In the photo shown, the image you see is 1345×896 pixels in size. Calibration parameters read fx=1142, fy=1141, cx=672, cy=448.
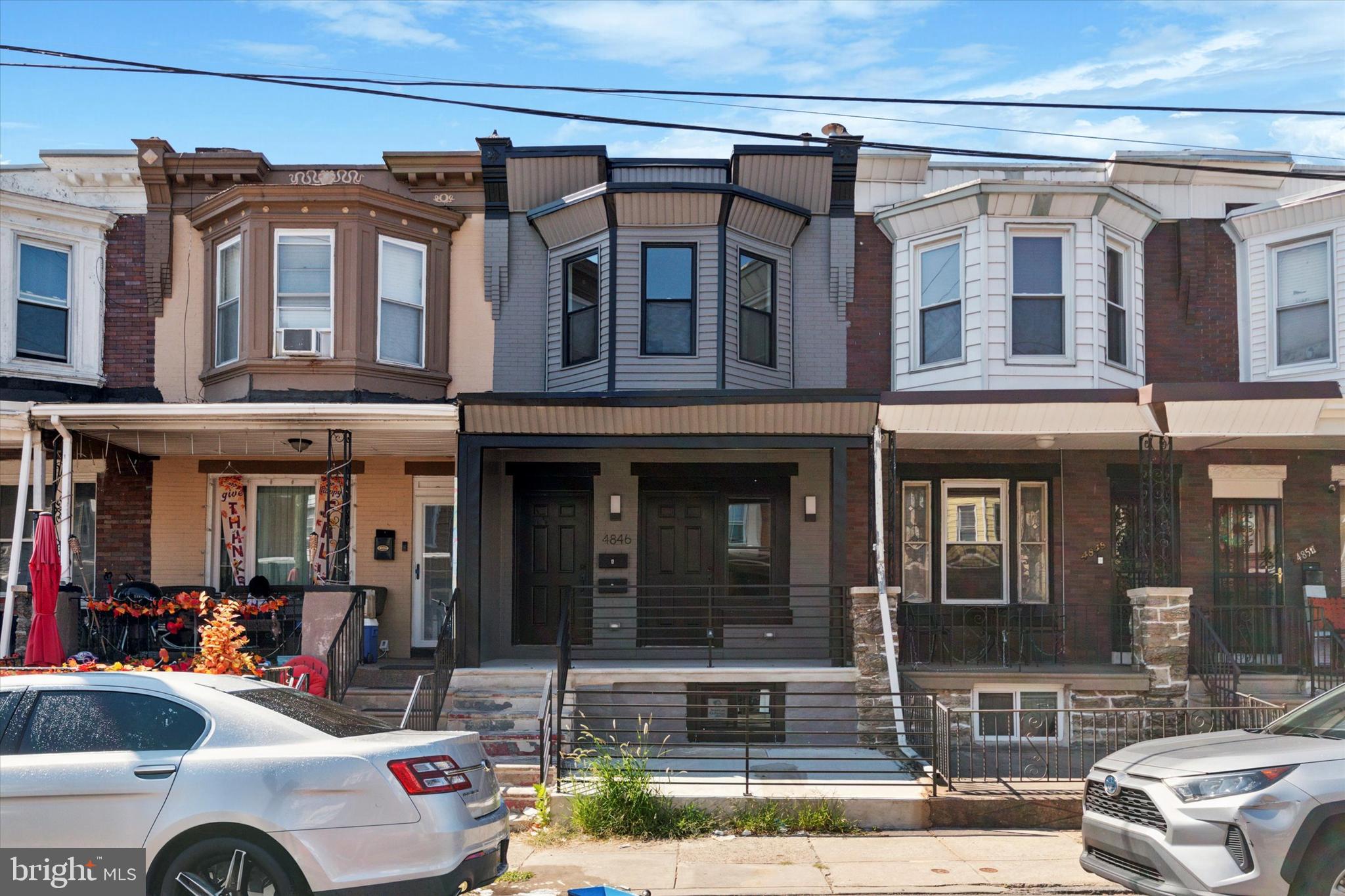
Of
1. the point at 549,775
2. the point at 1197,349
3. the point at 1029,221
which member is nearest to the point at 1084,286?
the point at 1029,221

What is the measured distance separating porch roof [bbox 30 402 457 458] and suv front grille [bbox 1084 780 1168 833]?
786 centimetres

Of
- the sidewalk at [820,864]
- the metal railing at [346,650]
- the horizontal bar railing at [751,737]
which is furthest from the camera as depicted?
the metal railing at [346,650]

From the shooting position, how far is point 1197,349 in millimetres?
15148

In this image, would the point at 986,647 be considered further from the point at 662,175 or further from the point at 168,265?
the point at 168,265

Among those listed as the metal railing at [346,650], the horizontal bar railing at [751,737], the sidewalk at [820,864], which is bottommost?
the sidewalk at [820,864]

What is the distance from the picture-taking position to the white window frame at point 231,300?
47.1 ft

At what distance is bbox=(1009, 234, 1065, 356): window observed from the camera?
47.4 ft

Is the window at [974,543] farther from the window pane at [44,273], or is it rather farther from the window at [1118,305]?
the window pane at [44,273]

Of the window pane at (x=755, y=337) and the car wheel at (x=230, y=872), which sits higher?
the window pane at (x=755, y=337)

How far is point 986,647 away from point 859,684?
82.1 inches

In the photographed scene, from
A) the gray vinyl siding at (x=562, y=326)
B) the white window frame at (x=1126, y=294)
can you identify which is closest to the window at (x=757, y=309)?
the gray vinyl siding at (x=562, y=326)

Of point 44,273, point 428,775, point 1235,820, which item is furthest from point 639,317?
point 1235,820

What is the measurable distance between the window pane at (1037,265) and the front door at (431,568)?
7937 mm

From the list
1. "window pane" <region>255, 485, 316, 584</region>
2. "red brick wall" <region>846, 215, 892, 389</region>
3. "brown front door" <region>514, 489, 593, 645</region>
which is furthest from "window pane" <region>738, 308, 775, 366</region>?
"window pane" <region>255, 485, 316, 584</region>
